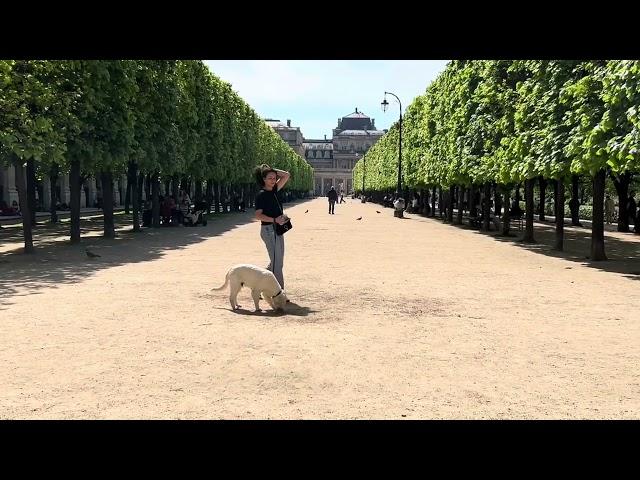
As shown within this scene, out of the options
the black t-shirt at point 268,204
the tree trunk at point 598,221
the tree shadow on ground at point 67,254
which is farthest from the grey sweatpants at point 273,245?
the tree trunk at point 598,221

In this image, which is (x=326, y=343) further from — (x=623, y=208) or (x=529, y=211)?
(x=623, y=208)

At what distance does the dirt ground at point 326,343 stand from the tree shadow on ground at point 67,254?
16 cm

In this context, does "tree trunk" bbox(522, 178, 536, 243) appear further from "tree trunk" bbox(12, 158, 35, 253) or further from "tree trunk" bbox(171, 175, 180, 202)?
"tree trunk" bbox(171, 175, 180, 202)

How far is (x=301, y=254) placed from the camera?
1989cm

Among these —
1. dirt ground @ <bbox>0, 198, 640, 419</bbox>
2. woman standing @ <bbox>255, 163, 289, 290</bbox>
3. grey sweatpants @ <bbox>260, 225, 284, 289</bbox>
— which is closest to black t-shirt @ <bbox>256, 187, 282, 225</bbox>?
woman standing @ <bbox>255, 163, 289, 290</bbox>

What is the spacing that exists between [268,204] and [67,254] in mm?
11016

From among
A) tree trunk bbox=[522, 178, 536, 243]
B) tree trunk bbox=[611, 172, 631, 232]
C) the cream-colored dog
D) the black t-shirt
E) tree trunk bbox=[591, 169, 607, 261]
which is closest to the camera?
the cream-colored dog

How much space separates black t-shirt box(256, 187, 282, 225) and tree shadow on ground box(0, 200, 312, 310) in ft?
15.3

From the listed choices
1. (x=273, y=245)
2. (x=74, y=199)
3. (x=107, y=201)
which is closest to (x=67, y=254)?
(x=74, y=199)

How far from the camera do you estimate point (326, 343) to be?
815cm

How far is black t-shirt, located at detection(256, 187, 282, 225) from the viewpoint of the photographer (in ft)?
35.9

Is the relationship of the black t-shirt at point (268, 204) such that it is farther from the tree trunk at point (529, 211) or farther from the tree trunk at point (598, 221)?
the tree trunk at point (529, 211)

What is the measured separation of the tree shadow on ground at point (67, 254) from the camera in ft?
45.0
